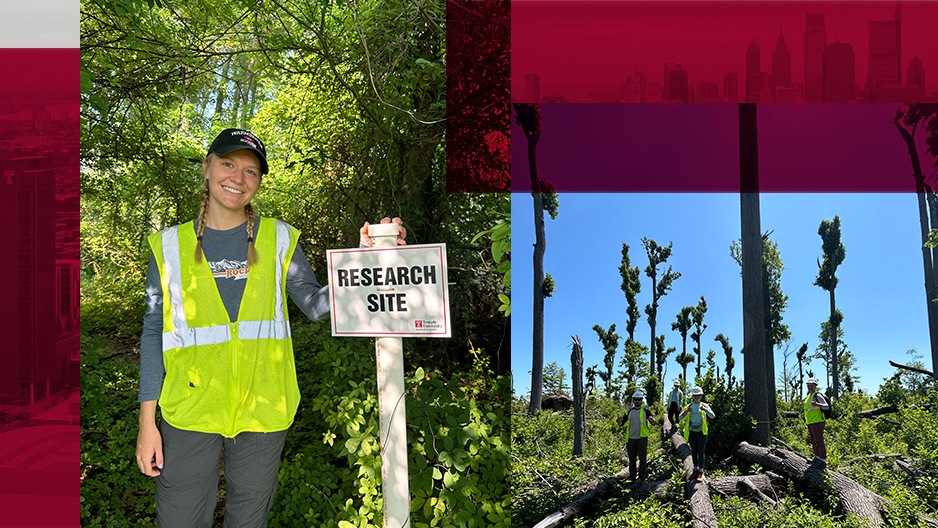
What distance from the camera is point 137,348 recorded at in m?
3.86

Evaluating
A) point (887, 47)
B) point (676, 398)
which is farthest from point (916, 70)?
point (676, 398)

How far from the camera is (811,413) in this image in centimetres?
271

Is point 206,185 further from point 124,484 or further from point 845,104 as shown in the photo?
point 845,104

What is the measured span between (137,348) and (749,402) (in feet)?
12.9

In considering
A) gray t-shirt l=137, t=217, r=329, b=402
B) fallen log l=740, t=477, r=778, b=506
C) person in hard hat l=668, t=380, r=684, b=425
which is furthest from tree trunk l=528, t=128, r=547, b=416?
gray t-shirt l=137, t=217, r=329, b=402

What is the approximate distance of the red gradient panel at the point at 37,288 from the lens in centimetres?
327

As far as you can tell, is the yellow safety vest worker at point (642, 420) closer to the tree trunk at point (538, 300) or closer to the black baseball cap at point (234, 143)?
the tree trunk at point (538, 300)

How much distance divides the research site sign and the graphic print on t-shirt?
324 mm

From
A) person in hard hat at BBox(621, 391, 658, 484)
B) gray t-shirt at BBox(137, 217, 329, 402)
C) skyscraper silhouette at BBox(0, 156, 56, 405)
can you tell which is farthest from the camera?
skyscraper silhouette at BBox(0, 156, 56, 405)

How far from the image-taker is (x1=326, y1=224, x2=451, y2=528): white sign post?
1.99 meters

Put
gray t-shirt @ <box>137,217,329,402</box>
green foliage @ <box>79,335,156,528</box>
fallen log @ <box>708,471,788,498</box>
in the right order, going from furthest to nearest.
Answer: green foliage @ <box>79,335,156,528</box> → fallen log @ <box>708,471,788,498</box> → gray t-shirt @ <box>137,217,329,402</box>

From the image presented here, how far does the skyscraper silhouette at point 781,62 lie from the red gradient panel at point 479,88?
1.34 meters

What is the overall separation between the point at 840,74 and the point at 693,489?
221cm

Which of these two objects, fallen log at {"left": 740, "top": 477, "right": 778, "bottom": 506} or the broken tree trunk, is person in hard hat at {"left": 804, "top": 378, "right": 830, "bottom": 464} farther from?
the broken tree trunk
